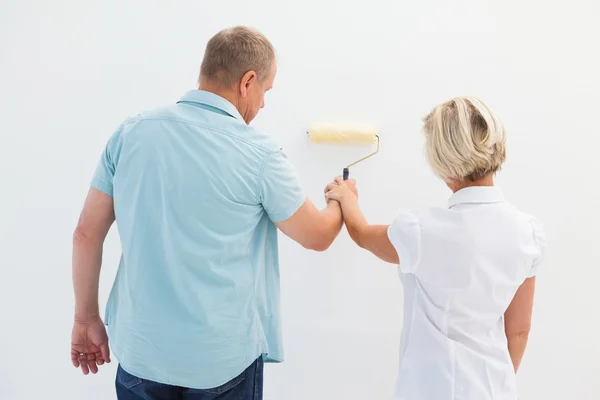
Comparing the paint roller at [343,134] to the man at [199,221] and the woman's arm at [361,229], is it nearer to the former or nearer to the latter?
the woman's arm at [361,229]

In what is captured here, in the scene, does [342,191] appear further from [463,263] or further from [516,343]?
[516,343]

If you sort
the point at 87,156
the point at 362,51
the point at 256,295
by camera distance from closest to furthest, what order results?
the point at 256,295 → the point at 362,51 → the point at 87,156

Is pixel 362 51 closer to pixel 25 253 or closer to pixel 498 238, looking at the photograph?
pixel 498 238

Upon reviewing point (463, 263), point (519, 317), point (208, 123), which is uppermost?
point (208, 123)

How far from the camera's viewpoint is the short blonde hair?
3.15ft

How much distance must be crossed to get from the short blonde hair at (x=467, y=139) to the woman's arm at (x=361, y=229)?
179 millimetres

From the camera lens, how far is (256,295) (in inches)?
41.4

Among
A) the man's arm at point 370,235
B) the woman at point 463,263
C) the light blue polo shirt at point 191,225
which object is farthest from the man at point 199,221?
the woman at point 463,263

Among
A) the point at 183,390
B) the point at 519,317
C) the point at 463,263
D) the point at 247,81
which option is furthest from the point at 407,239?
the point at 183,390

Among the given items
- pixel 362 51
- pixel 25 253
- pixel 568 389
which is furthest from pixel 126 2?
pixel 568 389

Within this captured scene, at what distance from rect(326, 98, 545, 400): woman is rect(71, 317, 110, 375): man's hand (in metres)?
0.63

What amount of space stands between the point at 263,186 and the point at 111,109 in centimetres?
79

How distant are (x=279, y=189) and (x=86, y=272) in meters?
0.44

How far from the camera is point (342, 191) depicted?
1.24 metres
